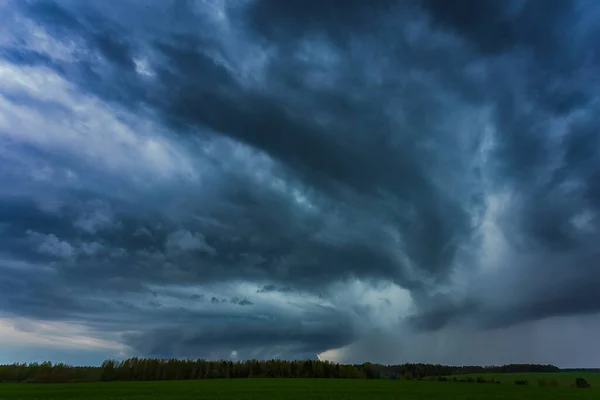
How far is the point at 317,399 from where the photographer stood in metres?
77.9

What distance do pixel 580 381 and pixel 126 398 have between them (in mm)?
163820

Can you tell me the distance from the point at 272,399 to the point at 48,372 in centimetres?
13361

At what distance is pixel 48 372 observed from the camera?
166500 millimetres

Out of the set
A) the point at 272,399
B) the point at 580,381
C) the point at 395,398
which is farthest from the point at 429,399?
the point at 580,381

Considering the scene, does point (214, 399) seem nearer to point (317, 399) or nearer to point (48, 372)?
point (317, 399)

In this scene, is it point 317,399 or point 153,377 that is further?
point 153,377

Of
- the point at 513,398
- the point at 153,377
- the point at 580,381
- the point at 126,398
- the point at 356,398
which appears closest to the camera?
the point at 126,398

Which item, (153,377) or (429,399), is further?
(153,377)

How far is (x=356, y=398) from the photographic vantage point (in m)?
80.8

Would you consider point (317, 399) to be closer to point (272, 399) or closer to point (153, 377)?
point (272, 399)

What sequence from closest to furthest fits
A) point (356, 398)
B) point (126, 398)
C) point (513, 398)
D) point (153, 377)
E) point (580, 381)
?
point (126, 398), point (356, 398), point (513, 398), point (580, 381), point (153, 377)

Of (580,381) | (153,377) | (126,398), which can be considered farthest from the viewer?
(153,377)

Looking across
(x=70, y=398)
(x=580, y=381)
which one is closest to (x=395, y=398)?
(x=70, y=398)

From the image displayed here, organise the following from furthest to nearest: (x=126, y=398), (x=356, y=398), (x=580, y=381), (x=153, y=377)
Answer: (x=153, y=377)
(x=580, y=381)
(x=356, y=398)
(x=126, y=398)
